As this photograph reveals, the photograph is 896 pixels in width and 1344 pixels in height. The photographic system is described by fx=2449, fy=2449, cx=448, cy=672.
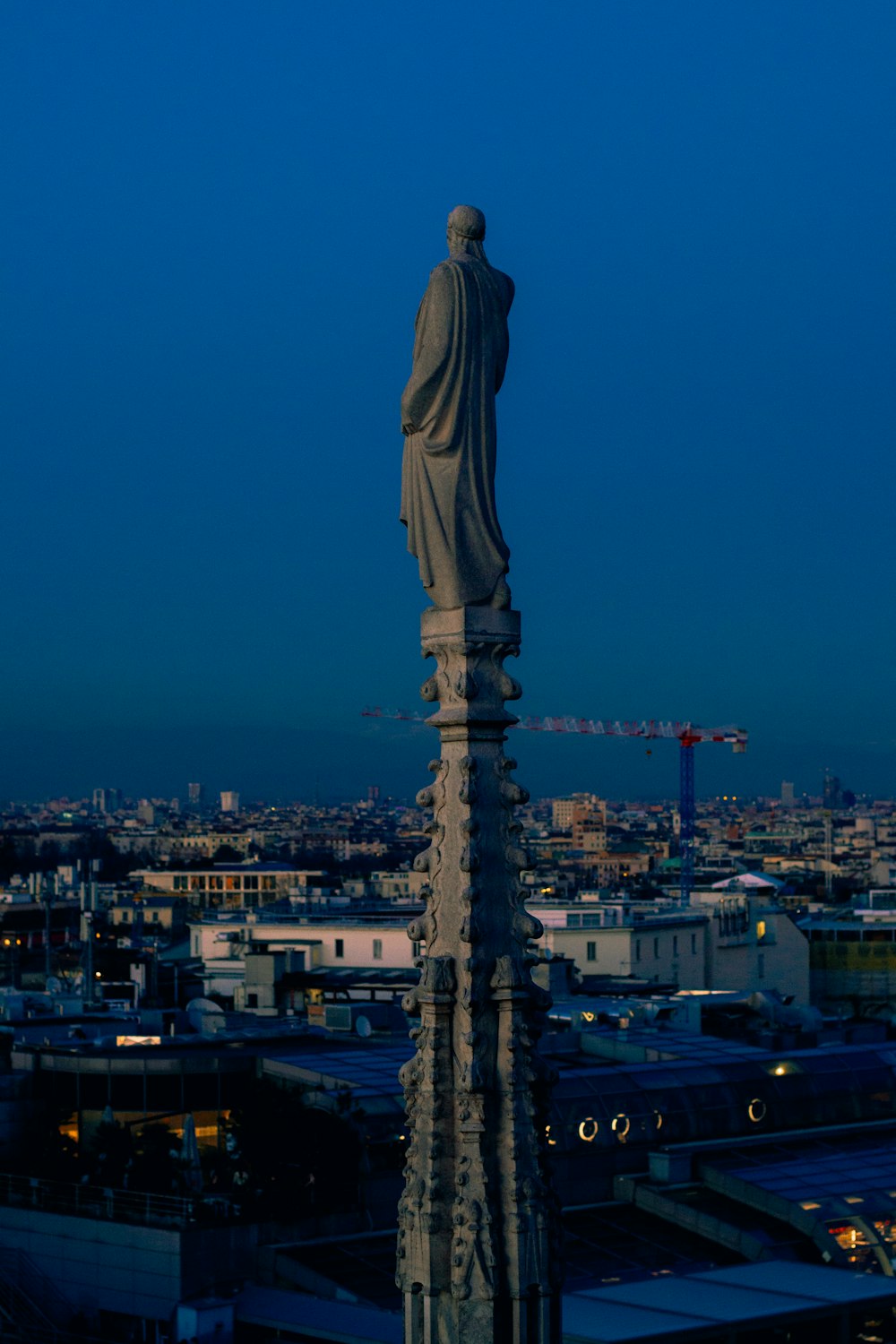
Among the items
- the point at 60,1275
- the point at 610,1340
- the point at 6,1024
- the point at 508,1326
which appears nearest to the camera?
the point at 508,1326

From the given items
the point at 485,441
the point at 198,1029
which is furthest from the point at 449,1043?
the point at 198,1029

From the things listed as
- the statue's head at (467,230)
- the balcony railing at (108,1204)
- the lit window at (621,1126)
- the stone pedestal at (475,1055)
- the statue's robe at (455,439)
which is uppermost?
the statue's head at (467,230)

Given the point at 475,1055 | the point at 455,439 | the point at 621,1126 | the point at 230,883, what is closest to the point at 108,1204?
the point at 621,1126

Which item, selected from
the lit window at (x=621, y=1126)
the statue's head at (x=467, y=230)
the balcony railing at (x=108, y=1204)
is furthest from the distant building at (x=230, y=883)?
the statue's head at (x=467, y=230)

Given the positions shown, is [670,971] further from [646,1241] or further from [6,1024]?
[646,1241]

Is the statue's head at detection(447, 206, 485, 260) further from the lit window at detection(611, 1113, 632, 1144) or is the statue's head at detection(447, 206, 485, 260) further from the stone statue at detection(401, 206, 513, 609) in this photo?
the lit window at detection(611, 1113, 632, 1144)

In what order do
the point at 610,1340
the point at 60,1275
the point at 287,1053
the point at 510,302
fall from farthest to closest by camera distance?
the point at 287,1053, the point at 60,1275, the point at 610,1340, the point at 510,302

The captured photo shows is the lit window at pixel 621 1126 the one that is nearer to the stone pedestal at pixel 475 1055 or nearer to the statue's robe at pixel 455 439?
the stone pedestal at pixel 475 1055

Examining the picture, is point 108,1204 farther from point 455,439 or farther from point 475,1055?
point 455,439
